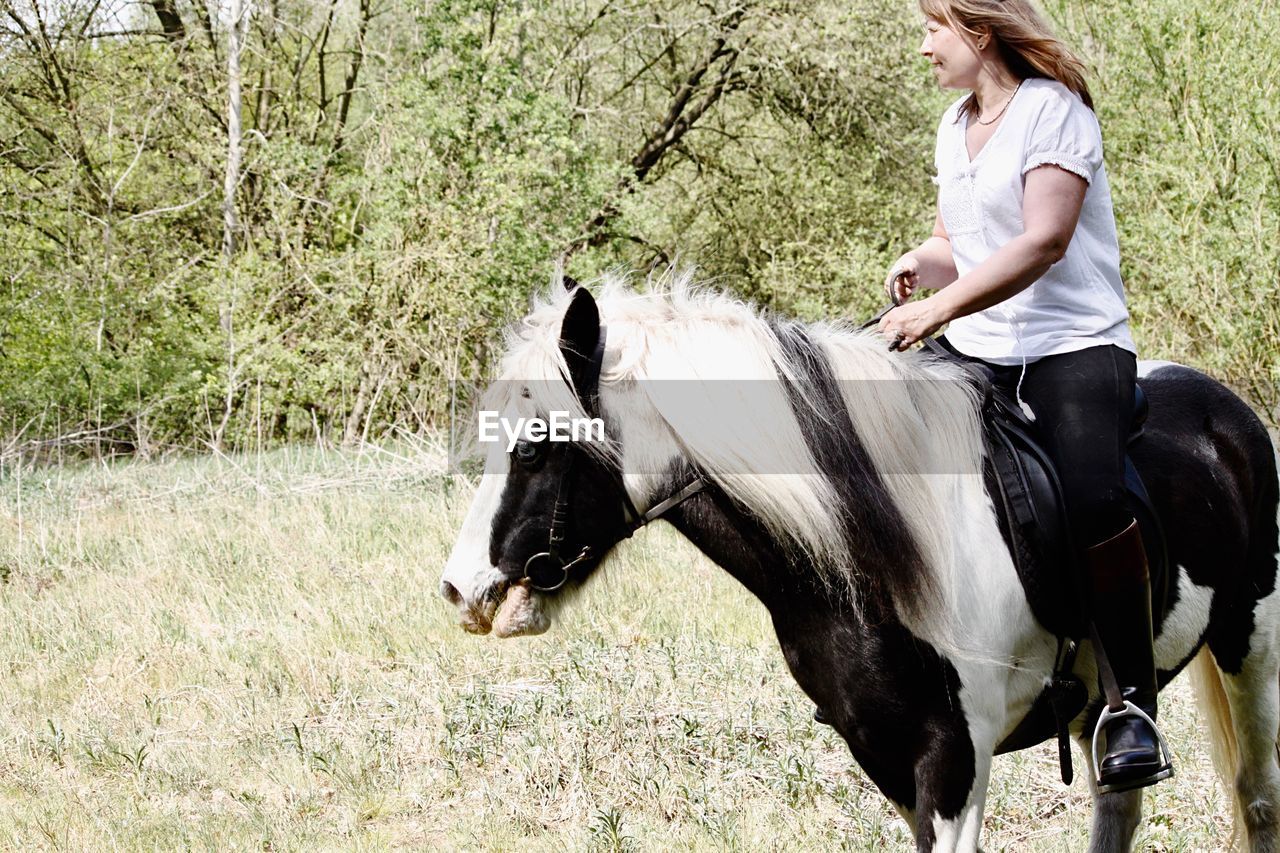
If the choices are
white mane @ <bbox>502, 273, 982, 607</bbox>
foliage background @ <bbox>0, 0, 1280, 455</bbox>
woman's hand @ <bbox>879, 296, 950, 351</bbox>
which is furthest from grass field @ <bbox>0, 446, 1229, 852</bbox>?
foliage background @ <bbox>0, 0, 1280, 455</bbox>

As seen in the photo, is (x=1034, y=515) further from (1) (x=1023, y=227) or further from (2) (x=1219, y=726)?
(2) (x=1219, y=726)

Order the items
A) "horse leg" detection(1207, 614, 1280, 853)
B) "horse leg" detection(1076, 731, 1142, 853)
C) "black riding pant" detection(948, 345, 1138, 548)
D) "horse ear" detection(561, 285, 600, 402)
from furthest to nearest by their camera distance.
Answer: "horse leg" detection(1207, 614, 1280, 853) < "horse leg" detection(1076, 731, 1142, 853) < "black riding pant" detection(948, 345, 1138, 548) < "horse ear" detection(561, 285, 600, 402)

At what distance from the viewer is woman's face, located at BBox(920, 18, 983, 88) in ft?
8.16

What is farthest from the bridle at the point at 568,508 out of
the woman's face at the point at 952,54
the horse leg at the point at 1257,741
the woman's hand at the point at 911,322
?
the horse leg at the point at 1257,741

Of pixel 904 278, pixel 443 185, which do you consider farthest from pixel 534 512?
pixel 443 185

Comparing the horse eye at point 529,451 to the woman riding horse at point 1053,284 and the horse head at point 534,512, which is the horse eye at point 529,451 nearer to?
the horse head at point 534,512

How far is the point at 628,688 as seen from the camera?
15.4 ft

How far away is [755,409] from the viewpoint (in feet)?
7.55

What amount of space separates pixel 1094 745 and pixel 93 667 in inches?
187

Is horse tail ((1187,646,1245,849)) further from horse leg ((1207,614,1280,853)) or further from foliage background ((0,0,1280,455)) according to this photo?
foliage background ((0,0,1280,455))

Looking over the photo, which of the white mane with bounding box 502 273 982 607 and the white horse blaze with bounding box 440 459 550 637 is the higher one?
the white mane with bounding box 502 273 982 607

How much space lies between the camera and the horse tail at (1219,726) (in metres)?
3.38

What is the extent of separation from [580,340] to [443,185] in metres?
11.0

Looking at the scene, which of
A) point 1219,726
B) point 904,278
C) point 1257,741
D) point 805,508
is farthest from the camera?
point 1219,726
